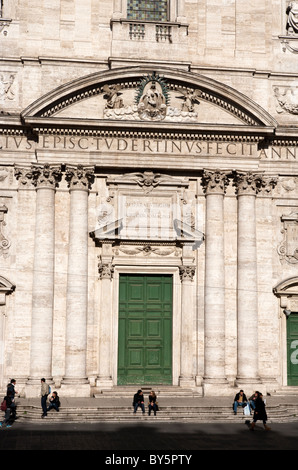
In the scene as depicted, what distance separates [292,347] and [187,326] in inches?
163

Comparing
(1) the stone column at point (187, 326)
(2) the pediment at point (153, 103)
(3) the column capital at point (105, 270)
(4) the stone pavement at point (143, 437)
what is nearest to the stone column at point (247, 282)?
(1) the stone column at point (187, 326)

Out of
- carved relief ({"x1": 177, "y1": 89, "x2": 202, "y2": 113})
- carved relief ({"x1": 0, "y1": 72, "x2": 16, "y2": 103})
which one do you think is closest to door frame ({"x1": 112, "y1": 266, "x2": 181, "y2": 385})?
carved relief ({"x1": 177, "y1": 89, "x2": 202, "y2": 113})

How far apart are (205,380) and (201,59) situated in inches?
472

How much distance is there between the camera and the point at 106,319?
27.5 metres

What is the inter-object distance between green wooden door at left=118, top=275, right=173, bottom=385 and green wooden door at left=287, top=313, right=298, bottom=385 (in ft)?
14.6

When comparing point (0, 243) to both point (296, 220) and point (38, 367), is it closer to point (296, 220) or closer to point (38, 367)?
point (38, 367)

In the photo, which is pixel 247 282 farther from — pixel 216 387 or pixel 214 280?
pixel 216 387

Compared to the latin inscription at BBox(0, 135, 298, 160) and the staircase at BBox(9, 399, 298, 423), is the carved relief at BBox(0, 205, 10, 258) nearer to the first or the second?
the latin inscription at BBox(0, 135, 298, 160)

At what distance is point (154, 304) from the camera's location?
92.2ft

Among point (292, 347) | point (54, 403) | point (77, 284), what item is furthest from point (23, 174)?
point (292, 347)

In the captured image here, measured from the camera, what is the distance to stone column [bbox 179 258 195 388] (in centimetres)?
2747

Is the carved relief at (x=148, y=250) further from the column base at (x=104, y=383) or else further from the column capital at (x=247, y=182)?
the column base at (x=104, y=383)

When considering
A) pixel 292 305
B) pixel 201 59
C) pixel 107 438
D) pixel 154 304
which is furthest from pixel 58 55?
pixel 107 438

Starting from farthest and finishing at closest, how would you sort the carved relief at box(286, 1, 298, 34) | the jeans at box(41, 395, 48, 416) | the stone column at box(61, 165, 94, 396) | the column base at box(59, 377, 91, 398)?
1. the carved relief at box(286, 1, 298, 34)
2. the stone column at box(61, 165, 94, 396)
3. the column base at box(59, 377, 91, 398)
4. the jeans at box(41, 395, 48, 416)
